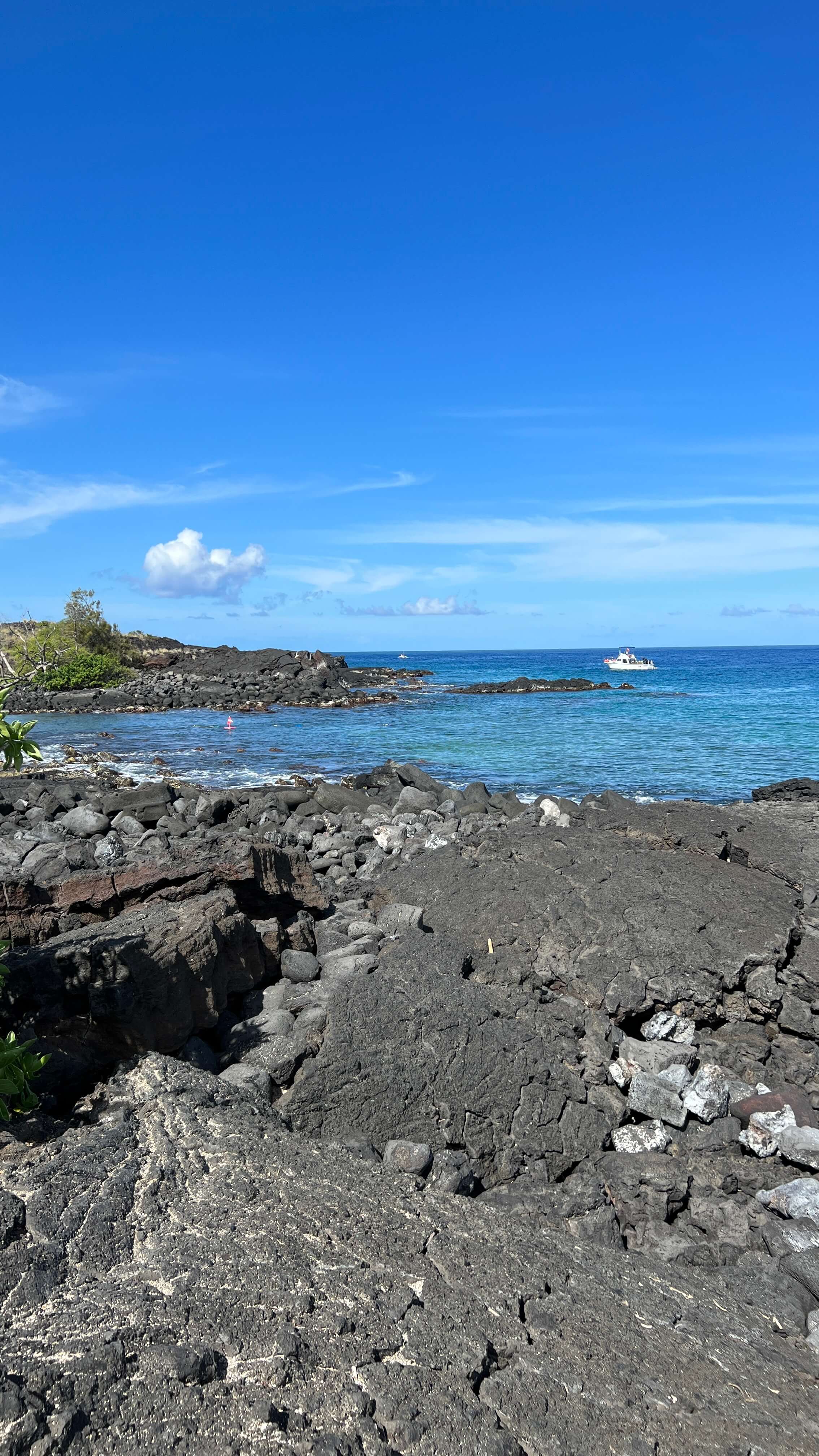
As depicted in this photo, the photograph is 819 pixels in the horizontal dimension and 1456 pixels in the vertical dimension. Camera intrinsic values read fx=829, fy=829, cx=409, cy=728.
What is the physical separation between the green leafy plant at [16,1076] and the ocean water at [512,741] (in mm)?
18601

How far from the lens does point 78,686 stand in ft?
198

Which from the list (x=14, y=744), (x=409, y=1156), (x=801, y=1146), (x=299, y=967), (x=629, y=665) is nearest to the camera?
(x=14, y=744)

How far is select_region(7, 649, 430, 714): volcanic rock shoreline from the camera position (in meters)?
54.4

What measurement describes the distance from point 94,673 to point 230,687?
32.2 ft

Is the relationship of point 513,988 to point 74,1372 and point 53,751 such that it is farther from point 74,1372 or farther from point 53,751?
point 53,751

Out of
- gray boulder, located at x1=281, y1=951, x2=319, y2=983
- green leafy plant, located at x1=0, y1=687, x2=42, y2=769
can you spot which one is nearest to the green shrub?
gray boulder, located at x1=281, y1=951, x2=319, y2=983

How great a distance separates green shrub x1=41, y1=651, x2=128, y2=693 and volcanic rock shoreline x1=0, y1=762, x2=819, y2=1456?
159ft

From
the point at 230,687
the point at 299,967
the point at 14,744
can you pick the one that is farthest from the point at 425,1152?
the point at 230,687

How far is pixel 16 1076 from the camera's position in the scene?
4375 mm

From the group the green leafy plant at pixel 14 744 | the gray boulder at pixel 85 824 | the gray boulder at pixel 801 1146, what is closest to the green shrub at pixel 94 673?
the gray boulder at pixel 85 824

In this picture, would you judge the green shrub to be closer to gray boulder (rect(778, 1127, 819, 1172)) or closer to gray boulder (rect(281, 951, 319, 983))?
gray boulder (rect(281, 951, 319, 983))

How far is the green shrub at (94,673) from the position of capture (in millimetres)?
56875

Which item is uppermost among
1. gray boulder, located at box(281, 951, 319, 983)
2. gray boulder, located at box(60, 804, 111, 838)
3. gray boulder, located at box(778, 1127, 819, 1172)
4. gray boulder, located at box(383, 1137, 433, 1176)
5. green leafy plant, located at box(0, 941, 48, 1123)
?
green leafy plant, located at box(0, 941, 48, 1123)

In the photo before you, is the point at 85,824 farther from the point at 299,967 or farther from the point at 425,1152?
the point at 425,1152
